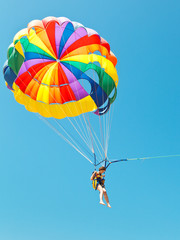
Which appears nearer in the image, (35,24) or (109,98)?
(35,24)

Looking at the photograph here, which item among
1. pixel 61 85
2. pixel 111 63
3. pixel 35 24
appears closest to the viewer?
pixel 35 24

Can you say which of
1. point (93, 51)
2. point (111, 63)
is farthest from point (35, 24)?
point (111, 63)

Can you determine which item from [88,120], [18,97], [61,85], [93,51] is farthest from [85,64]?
[18,97]

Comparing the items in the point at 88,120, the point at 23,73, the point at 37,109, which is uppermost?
the point at 23,73

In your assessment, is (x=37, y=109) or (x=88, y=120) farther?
(x=37, y=109)

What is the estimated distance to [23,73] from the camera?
11.0m

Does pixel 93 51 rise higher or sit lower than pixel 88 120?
higher

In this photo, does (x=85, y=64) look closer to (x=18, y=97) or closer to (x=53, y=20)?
(x=53, y=20)

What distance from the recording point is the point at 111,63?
10734mm

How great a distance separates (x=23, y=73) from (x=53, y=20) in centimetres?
227

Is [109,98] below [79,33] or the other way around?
below

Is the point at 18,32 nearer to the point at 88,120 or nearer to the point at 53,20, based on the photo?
the point at 53,20

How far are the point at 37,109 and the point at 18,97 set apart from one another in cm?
85

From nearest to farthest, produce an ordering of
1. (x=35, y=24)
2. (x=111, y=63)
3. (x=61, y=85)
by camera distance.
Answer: (x=35, y=24) < (x=111, y=63) < (x=61, y=85)
